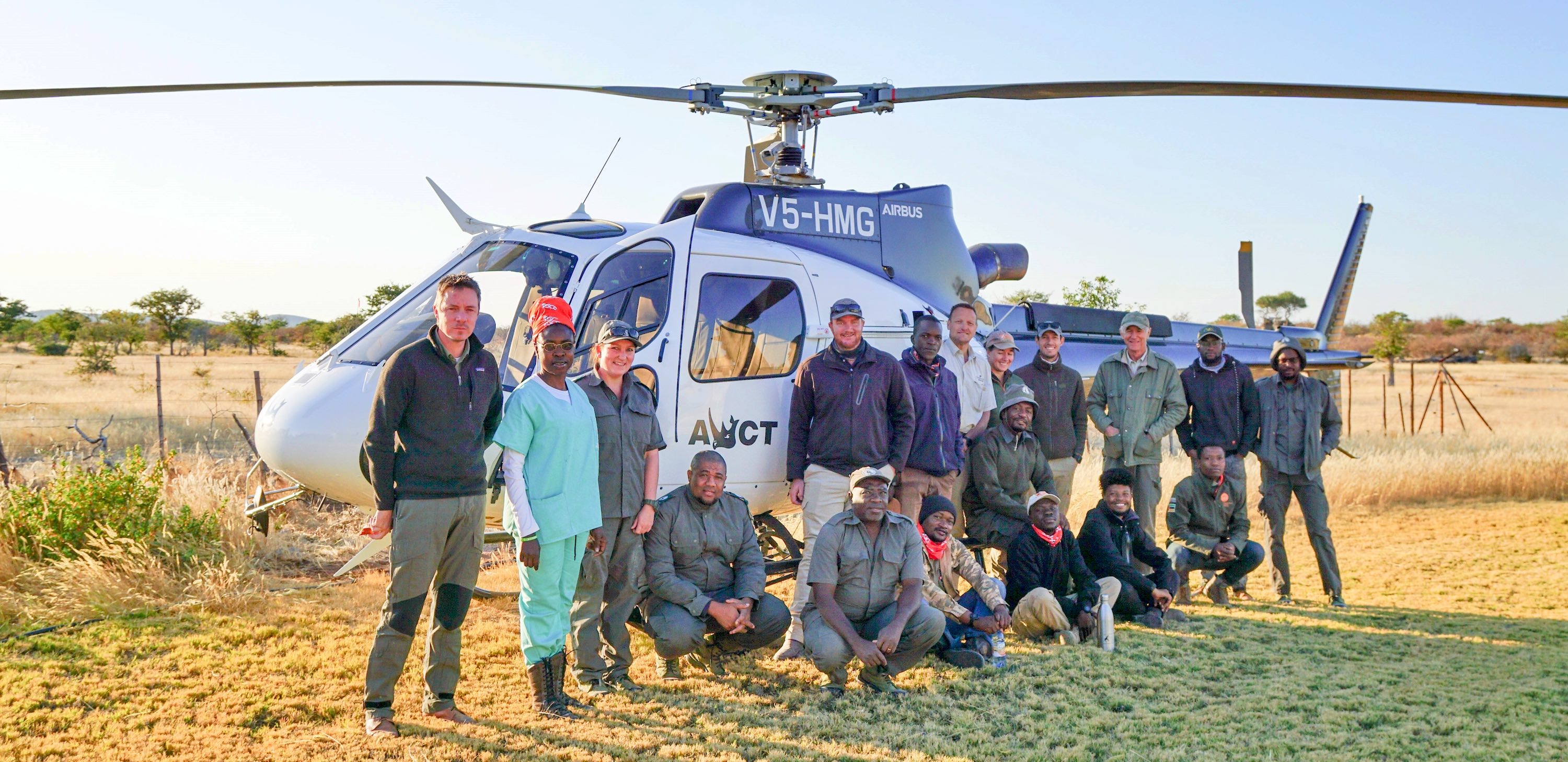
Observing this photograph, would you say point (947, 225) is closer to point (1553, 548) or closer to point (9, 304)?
point (1553, 548)

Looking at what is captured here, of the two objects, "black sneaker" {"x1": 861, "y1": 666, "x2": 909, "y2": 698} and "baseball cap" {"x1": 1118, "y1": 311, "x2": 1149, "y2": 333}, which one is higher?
"baseball cap" {"x1": 1118, "y1": 311, "x2": 1149, "y2": 333}

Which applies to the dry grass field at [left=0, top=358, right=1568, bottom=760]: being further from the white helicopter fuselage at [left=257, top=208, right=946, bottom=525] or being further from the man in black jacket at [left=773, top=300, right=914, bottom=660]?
the white helicopter fuselage at [left=257, top=208, right=946, bottom=525]

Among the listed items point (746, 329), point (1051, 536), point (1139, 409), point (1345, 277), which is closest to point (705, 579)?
point (746, 329)

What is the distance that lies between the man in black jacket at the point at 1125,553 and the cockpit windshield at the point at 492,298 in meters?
3.82

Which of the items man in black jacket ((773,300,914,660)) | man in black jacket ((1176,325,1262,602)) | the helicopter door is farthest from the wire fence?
man in black jacket ((1176,325,1262,602))

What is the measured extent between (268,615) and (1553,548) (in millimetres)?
11186

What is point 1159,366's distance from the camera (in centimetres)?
766

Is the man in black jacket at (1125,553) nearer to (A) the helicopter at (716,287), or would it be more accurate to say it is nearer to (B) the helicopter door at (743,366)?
(A) the helicopter at (716,287)

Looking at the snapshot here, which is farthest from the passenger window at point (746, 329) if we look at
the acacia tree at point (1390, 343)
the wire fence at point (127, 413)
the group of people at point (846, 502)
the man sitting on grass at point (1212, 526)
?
the acacia tree at point (1390, 343)

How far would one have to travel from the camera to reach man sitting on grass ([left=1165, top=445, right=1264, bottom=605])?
7.68 metres

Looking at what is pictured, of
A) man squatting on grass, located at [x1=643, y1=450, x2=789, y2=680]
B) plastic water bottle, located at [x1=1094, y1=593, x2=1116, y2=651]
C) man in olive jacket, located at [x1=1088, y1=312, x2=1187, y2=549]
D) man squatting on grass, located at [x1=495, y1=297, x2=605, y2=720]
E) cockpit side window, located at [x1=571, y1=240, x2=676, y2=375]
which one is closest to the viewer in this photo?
man squatting on grass, located at [x1=495, y1=297, x2=605, y2=720]

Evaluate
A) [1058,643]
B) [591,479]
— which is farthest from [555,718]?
[1058,643]

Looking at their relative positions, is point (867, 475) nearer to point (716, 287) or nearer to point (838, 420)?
point (838, 420)

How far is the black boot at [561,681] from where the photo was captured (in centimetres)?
488
